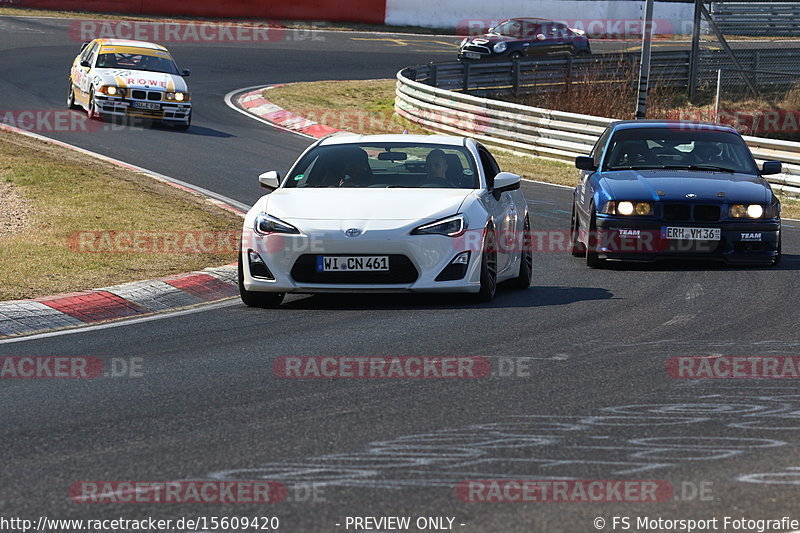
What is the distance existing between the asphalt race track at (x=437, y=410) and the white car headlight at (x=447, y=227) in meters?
0.64

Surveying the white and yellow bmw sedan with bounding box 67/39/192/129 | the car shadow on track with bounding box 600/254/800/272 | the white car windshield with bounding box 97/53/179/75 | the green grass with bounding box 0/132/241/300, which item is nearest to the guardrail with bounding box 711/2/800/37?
the white car windshield with bounding box 97/53/179/75

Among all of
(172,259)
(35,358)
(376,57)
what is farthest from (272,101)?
(35,358)

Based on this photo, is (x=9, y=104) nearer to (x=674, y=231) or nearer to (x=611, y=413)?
(x=674, y=231)

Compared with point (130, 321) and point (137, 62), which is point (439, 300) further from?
point (137, 62)

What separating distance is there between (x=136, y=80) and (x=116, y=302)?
1720 cm

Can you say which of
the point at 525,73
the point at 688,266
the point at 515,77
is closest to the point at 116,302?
the point at 688,266

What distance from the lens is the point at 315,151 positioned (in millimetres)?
12156

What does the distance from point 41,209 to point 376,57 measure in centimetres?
2865

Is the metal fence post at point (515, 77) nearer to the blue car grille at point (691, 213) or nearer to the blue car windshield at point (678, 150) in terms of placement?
the blue car windshield at point (678, 150)

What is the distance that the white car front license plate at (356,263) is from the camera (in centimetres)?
1051

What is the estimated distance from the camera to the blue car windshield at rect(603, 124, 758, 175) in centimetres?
1439

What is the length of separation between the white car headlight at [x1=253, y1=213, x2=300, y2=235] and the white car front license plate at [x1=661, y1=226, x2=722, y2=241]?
4.30m

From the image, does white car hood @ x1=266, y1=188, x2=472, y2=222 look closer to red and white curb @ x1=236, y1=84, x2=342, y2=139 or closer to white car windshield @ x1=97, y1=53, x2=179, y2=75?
white car windshield @ x1=97, y1=53, x2=179, y2=75

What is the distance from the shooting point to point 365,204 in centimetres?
1091
